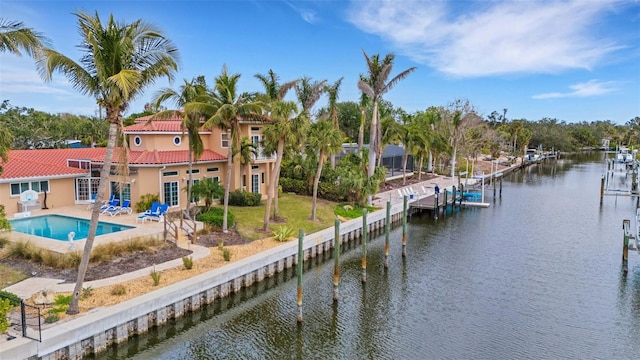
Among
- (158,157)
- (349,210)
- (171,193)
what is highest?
(158,157)

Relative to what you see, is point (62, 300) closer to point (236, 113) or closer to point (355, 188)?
point (236, 113)

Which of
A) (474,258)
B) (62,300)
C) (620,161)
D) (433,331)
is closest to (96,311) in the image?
(62,300)

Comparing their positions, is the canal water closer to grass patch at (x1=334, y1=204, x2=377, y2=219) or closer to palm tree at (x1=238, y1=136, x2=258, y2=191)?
grass patch at (x1=334, y1=204, x2=377, y2=219)

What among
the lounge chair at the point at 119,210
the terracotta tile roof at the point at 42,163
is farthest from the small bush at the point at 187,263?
the terracotta tile roof at the point at 42,163

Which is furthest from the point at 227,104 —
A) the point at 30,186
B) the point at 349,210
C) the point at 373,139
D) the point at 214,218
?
the point at 30,186

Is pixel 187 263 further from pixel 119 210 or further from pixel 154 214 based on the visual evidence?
pixel 119 210

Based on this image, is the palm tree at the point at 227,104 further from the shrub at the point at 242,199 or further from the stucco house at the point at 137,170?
the shrub at the point at 242,199
